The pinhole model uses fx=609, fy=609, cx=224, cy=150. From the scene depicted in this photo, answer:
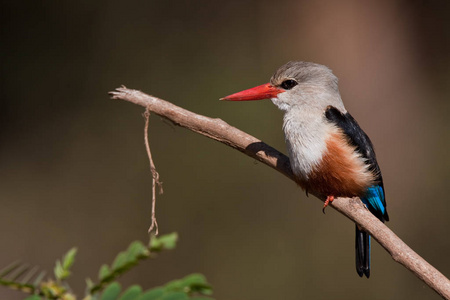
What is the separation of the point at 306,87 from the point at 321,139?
29 cm

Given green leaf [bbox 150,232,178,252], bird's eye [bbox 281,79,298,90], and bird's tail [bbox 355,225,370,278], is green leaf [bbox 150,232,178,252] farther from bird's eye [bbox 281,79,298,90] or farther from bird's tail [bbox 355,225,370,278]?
bird's tail [bbox 355,225,370,278]

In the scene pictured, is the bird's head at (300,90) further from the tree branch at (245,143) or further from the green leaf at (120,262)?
the green leaf at (120,262)

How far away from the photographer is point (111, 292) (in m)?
0.95

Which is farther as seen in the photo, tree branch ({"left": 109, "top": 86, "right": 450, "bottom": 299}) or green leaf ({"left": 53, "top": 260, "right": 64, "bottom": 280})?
tree branch ({"left": 109, "top": 86, "right": 450, "bottom": 299})

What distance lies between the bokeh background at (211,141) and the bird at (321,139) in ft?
10.3

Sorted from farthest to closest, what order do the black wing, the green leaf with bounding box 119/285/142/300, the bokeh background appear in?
the bokeh background
the black wing
the green leaf with bounding box 119/285/142/300

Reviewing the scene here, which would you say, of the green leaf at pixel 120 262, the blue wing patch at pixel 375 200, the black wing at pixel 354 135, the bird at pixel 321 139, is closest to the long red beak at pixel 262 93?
the bird at pixel 321 139

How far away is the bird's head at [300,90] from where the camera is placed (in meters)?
2.93

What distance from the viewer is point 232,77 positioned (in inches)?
265

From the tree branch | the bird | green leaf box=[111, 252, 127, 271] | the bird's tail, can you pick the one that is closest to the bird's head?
the bird

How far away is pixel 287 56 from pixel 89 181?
2.70 meters

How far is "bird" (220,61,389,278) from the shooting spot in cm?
276

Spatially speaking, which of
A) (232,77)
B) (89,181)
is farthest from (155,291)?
(89,181)

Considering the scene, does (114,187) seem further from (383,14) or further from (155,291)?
(155,291)
